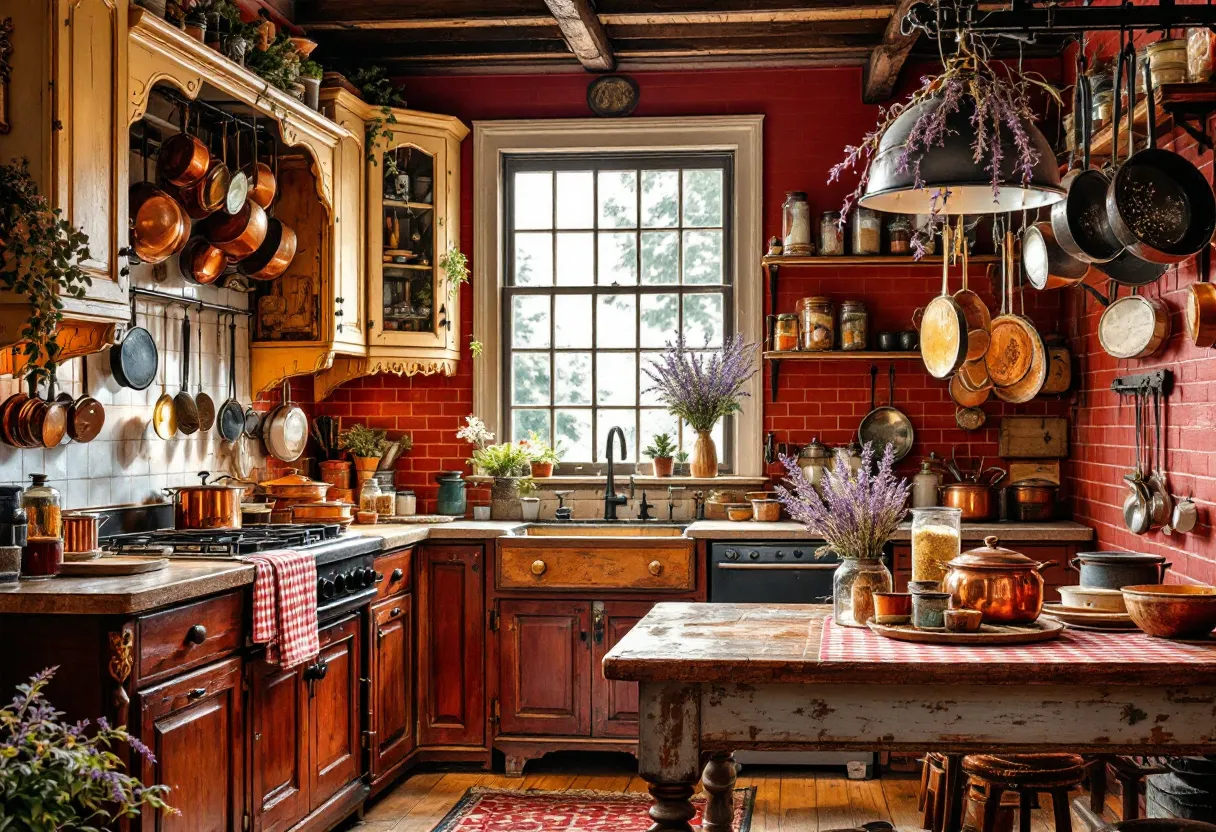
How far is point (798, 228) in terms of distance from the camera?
6.05 m

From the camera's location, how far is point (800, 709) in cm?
270

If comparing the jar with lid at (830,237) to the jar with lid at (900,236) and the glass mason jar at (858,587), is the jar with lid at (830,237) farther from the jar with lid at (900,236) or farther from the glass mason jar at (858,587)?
the glass mason jar at (858,587)

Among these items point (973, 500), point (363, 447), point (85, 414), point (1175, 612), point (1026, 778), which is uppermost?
point (85, 414)

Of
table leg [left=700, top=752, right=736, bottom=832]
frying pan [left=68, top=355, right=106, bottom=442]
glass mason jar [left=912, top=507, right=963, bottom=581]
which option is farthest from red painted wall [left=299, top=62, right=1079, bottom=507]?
table leg [left=700, top=752, right=736, bottom=832]

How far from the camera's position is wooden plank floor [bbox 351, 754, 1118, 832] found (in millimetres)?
4824

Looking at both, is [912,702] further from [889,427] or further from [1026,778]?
[889,427]

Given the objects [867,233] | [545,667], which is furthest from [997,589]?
[867,233]

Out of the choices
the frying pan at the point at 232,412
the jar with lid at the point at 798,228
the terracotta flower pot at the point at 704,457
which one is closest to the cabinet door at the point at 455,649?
the frying pan at the point at 232,412

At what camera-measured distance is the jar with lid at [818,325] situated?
19.9 feet

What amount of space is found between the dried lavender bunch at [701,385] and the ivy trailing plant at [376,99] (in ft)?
5.52

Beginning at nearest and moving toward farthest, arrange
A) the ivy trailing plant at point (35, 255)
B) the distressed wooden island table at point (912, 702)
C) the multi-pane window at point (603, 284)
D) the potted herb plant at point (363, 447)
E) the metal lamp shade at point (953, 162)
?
the distressed wooden island table at point (912, 702) → the metal lamp shade at point (953, 162) → the ivy trailing plant at point (35, 255) → the potted herb plant at point (363, 447) → the multi-pane window at point (603, 284)

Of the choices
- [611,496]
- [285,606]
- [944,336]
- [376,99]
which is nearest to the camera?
[285,606]

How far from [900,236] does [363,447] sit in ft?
9.23

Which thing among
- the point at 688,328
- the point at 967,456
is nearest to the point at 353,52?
the point at 688,328
